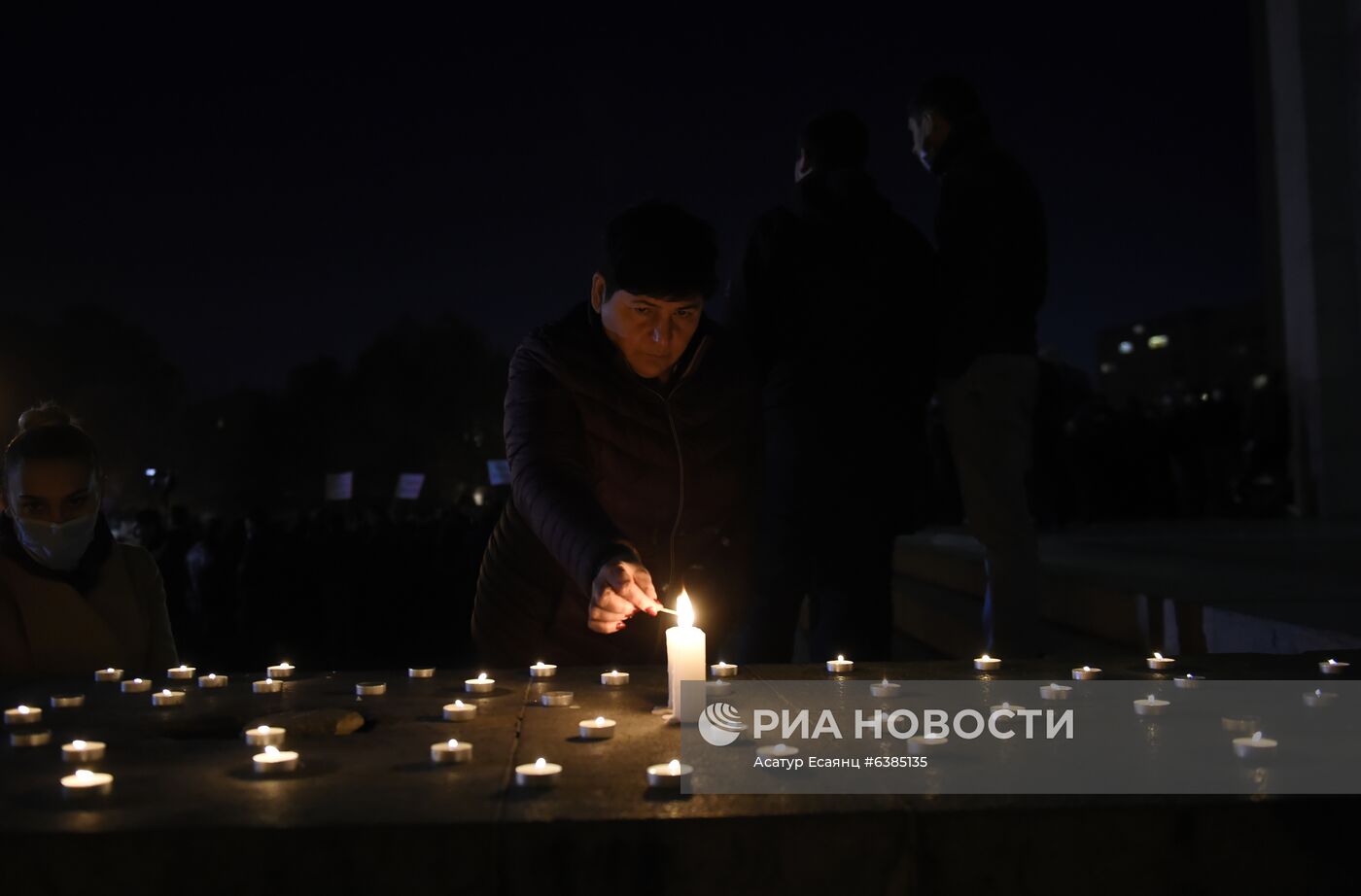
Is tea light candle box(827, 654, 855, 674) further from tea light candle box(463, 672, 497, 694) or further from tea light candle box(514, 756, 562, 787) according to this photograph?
tea light candle box(514, 756, 562, 787)

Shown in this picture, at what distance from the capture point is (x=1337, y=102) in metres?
13.6

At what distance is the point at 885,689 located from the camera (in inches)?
89.3

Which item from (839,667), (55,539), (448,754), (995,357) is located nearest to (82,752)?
(448,754)

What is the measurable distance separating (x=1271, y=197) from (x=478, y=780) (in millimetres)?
27324

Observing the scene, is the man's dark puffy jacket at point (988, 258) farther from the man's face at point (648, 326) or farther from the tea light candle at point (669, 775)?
the tea light candle at point (669, 775)

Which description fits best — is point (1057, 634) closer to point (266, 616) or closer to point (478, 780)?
point (478, 780)

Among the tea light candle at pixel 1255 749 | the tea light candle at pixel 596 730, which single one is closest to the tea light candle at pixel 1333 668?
the tea light candle at pixel 1255 749

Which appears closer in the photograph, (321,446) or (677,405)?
(677,405)

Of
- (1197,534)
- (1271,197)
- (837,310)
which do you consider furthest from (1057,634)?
(1271,197)

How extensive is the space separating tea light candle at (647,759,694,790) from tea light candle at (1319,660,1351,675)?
1492 millimetres

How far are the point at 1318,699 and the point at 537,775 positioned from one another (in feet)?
4.57

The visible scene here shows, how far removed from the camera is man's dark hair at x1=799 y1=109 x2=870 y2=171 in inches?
185

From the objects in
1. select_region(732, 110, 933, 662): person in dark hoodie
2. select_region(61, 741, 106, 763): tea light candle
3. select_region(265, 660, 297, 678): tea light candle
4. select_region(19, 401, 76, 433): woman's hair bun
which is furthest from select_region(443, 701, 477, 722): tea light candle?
select_region(19, 401, 76, 433): woman's hair bun

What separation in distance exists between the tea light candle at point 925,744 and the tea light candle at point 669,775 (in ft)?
1.26
